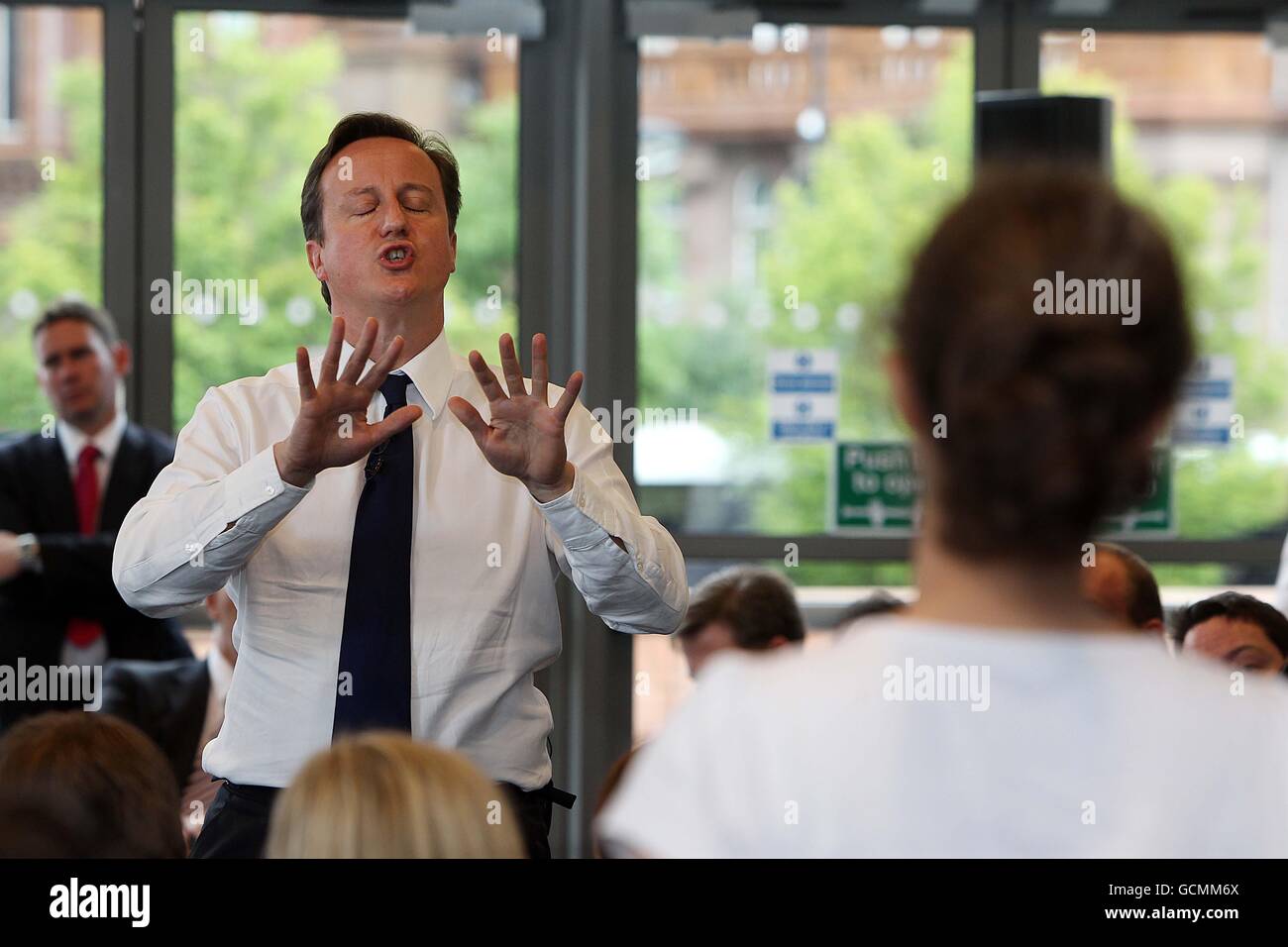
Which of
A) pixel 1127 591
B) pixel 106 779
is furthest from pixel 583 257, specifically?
pixel 106 779

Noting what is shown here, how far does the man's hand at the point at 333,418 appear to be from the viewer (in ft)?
5.66

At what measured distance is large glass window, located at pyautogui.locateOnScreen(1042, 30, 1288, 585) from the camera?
14.7 ft

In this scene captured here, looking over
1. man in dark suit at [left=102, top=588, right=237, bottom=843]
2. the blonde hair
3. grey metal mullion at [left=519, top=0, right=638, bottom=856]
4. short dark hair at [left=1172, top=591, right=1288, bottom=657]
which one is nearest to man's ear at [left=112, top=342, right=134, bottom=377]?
man in dark suit at [left=102, top=588, right=237, bottom=843]

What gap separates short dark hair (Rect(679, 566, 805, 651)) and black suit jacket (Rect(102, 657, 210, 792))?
1.17 metres

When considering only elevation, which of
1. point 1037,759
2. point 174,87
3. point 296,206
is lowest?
point 1037,759

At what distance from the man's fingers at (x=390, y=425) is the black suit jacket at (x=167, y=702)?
188 cm

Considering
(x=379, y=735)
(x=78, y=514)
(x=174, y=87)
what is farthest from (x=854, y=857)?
(x=174, y=87)

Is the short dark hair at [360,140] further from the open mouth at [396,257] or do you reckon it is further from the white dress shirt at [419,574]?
the white dress shirt at [419,574]

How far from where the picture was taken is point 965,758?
33.0 inches

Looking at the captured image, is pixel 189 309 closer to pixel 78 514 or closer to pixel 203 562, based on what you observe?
pixel 78 514

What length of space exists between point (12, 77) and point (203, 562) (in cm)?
290

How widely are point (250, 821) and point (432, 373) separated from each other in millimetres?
664

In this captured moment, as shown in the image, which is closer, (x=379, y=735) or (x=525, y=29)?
(x=379, y=735)

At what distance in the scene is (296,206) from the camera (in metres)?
4.25
